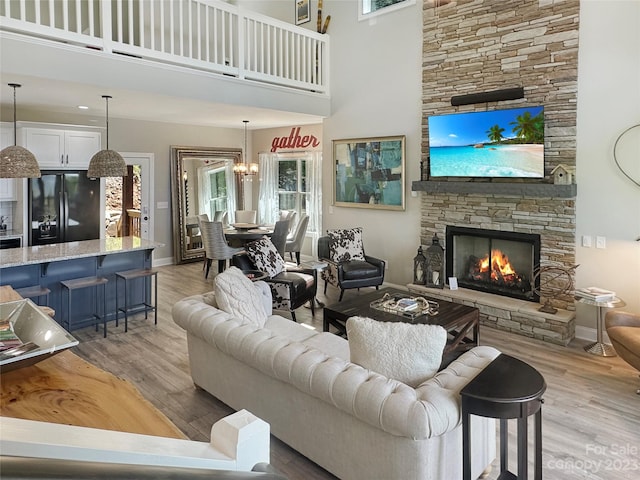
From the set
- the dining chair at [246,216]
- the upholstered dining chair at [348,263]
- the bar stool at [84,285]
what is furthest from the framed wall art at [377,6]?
the bar stool at [84,285]

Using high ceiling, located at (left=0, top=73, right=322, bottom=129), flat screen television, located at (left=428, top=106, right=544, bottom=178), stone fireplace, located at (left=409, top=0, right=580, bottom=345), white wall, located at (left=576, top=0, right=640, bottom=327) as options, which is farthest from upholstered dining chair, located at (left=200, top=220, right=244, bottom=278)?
white wall, located at (left=576, top=0, right=640, bottom=327)

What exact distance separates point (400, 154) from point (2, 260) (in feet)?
16.2

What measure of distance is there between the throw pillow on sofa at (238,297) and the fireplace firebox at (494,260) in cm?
320

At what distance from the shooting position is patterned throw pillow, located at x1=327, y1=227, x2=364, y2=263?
20.9ft

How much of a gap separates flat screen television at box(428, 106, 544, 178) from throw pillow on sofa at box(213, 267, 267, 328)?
322 cm

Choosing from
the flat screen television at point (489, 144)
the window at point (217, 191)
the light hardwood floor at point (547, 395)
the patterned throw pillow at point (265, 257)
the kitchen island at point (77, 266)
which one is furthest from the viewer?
the window at point (217, 191)

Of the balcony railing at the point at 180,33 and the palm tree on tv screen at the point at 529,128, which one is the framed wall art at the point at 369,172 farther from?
the palm tree on tv screen at the point at 529,128

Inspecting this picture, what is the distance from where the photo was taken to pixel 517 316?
5.03 metres

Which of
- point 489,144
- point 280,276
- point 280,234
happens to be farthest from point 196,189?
point 489,144

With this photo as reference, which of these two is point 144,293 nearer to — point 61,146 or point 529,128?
point 61,146

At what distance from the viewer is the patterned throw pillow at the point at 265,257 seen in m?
5.30

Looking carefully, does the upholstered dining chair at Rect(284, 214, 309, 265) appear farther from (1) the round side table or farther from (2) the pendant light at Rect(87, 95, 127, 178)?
(1) the round side table

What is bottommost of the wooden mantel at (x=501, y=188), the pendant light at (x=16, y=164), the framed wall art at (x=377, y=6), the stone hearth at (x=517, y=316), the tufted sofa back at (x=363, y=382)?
the stone hearth at (x=517, y=316)

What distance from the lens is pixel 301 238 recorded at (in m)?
8.11
